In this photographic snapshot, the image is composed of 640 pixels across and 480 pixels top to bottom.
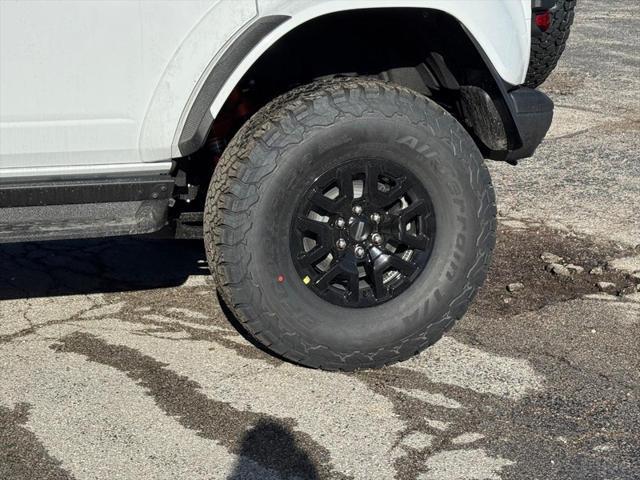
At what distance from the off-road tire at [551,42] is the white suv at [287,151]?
1.80ft

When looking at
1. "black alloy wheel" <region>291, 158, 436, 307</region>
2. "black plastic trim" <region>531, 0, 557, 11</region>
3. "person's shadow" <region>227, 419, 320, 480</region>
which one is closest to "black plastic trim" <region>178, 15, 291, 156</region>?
"black alloy wheel" <region>291, 158, 436, 307</region>

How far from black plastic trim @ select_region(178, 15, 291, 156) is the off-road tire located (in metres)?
1.63

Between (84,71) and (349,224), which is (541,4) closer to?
(349,224)

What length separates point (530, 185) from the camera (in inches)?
267

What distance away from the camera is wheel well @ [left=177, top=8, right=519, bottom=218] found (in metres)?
4.30

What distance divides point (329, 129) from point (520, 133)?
2.55ft

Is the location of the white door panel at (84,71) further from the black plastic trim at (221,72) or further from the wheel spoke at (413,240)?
the wheel spoke at (413,240)

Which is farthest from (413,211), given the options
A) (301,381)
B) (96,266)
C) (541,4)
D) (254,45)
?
(96,266)

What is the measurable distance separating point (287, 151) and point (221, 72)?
37 centimetres

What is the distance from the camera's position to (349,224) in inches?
164

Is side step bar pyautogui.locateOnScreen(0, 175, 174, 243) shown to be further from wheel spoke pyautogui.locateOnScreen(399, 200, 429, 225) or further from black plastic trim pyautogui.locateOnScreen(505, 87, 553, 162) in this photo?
black plastic trim pyautogui.locateOnScreen(505, 87, 553, 162)

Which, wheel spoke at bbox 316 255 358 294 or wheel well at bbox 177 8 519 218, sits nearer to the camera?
wheel spoke at bbox 316 255 358 294

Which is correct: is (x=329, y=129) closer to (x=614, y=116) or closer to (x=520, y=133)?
(x=520, y=133)

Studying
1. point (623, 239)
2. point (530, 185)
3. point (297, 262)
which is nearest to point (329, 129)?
point (297, 262)
